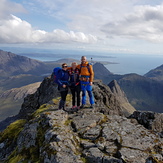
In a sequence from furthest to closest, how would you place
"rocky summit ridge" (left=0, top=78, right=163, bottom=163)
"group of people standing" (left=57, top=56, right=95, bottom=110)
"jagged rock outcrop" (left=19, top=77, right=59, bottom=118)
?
"jagged rock outcrop" (left=19, top=77, right=59, bottom=118) → "group of people standing" (left=57, top=56, right=95, bottom=110) → "rocky summit ridge" (left=0, top=78, right=163, bottom=163)

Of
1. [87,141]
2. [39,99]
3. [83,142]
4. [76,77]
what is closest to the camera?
[83,142]

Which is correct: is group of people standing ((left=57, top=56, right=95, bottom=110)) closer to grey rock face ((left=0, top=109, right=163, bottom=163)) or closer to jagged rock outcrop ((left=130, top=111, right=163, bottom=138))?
grey rock face ((left=0, top=109, right=163, bottom=163))

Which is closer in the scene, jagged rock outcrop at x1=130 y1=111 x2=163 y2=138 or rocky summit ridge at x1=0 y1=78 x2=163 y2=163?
A: rocky summit ridge at x1=0 y1=78 x2=163 y2=163

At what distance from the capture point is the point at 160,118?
23.7 m

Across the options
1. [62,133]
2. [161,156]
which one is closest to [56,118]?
[62,133]

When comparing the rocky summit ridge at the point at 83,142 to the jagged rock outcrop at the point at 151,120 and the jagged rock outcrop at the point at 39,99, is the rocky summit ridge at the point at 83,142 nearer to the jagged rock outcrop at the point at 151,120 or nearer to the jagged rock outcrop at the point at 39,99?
the jagged rock outcrop at the point at 151,120

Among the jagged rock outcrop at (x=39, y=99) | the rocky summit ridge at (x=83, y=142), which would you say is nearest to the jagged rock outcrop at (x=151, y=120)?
the rocky summit ridge at (x=83, y=142)

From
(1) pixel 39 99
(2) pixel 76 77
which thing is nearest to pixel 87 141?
(2) pixel 76 77

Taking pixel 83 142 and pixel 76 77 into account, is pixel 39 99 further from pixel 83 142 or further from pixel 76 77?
pixel 83 142

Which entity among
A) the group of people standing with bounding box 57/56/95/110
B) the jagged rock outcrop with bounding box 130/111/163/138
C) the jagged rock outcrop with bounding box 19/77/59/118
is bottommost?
the jagged rock outcrop with bounding box 19/77/59/118

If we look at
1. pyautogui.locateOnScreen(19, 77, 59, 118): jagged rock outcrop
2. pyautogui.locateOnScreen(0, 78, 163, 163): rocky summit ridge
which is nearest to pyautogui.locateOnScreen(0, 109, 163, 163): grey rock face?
pyautogui.locateOnScreen(0, 78, 163, 163): rocky summit ridge

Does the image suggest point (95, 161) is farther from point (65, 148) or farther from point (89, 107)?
point (89, 107)

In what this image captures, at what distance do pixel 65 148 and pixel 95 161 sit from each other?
2.47 metres

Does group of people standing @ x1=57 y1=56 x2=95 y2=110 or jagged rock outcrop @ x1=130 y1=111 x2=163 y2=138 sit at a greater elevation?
group of people standing @ x1=57 y1=56 x2=95 y2=110
